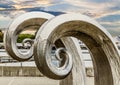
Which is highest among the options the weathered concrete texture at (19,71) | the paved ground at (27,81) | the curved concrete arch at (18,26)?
the curved concrete arch at (18,26)

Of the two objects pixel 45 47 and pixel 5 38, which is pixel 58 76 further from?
pixel 5 38

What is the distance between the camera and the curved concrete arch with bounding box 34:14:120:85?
13.5 ft

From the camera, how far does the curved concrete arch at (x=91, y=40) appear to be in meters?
4.11

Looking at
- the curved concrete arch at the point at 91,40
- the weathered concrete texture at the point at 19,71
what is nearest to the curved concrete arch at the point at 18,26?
the curved concrete arch at the point at 91,40

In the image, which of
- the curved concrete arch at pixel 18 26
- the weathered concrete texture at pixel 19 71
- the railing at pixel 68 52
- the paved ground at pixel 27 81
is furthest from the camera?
the weathered concrete texture at pixel 19 71

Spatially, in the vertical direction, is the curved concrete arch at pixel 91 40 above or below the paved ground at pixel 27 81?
above

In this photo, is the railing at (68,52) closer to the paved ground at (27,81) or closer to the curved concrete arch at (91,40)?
the curved concrete arch at (91,40)

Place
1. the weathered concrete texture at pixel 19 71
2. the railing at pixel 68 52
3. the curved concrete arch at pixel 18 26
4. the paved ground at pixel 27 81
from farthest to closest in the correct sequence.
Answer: the weathered concrete texture at pixel 19 71 < the paved ground at pixel 27 81 < the curved concrete arch at pixel 18 26 < the railing at pixel 68 52

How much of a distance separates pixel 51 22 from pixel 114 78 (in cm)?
101

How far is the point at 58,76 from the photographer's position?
13.6 ft

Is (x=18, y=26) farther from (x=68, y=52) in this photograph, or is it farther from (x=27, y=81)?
(x=27, y=81)

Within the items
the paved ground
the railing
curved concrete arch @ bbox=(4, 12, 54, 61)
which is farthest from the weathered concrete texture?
the railing

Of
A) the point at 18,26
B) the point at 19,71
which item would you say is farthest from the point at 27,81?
the point at 18,26

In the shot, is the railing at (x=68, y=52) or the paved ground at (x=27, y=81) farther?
the paved ground at (x=27, y=81)
